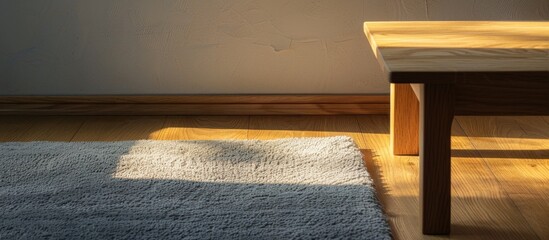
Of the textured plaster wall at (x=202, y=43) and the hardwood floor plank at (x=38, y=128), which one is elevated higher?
the textured plaster wall at (x=202, y=43)

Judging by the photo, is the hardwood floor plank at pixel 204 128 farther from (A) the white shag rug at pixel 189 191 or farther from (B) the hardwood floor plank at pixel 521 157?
(B) the hardwood floor plank at pixel 521 157

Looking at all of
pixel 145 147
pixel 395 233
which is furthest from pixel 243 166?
pixel 395 233

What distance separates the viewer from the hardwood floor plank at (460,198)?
5.82 feet

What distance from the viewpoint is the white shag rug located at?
1749 millimetres

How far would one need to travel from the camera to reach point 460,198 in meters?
1.95

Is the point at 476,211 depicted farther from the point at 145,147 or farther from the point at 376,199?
the point at 145,147

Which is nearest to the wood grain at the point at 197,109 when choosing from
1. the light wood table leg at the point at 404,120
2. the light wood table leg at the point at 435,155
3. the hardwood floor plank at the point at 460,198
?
the hardwood floor plank at the point at 460,198

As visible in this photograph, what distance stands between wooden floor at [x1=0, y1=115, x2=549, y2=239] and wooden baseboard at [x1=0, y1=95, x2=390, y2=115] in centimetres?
2

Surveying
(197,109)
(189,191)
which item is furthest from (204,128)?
(189,191)

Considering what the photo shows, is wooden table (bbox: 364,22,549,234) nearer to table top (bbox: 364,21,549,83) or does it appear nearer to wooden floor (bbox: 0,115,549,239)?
table top (bbox: 364,21,549,83)

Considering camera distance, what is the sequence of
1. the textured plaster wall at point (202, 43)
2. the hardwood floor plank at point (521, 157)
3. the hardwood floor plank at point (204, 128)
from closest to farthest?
the hardwood floor plank at point (521, 157), the hardwood floor plank at point (204, 128), the textured plaster wall at point (202, 43)

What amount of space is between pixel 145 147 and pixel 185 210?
1.61ft

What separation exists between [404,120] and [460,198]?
0.34 meters

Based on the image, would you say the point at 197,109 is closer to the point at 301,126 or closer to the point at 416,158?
the point at 301,126
